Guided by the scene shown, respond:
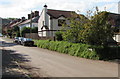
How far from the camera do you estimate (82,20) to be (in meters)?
17.2

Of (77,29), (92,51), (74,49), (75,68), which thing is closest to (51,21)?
(74,49)

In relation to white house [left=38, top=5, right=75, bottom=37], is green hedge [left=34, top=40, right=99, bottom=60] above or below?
below

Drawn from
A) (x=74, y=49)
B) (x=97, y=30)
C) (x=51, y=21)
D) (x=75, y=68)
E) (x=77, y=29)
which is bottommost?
(x=75, y=68)

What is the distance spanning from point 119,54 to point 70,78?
8.48 metres

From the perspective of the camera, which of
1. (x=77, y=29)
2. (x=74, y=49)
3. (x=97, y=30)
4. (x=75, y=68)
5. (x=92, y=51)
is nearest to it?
(x=75, y=68)

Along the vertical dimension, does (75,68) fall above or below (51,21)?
below

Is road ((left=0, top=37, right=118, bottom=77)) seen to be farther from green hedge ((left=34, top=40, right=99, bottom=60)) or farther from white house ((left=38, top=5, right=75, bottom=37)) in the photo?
white house ((left=38, top=5, right=75, bottom=37))

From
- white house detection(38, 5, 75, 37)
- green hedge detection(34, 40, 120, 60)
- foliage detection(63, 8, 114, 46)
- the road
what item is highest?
white house detection(38, 5, 75, 37)

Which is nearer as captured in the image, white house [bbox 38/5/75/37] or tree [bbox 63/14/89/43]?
tree [bbox 63/14/89/43]

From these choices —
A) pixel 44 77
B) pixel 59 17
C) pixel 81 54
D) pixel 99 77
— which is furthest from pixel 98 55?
pixel 59 17

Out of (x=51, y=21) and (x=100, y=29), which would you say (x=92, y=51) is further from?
(x=51, y=21)

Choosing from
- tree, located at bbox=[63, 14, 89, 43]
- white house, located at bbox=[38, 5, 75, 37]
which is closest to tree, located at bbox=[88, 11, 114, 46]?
tree, located at bbox=[63, 14, 89, 43]

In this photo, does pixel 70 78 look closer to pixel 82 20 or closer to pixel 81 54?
pixel 81 54

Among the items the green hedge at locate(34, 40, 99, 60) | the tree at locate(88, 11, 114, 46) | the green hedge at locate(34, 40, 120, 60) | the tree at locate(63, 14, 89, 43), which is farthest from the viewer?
the tree at locate(63, 14, 89, 43)
